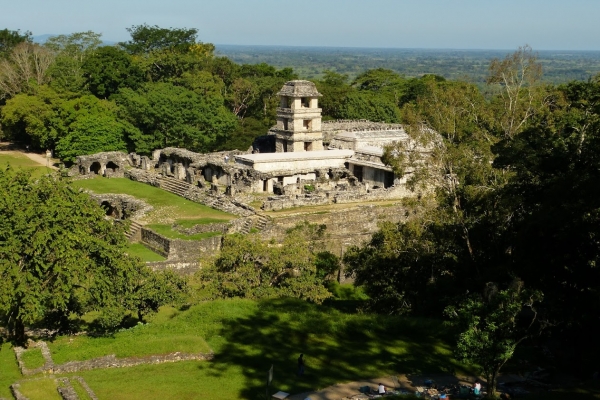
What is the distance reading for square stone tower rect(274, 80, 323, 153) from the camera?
48656mm

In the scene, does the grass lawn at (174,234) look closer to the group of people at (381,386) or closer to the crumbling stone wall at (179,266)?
the crumbling stone wall at (179,266)

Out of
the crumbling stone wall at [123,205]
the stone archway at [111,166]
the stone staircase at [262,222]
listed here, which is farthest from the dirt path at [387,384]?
the stone archway at [111,166]

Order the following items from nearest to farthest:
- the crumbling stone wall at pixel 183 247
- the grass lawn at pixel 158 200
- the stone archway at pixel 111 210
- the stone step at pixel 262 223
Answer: the crumbling stone wall at pixel 183 247 → the stone step at pixel 262 223 → the grass lawn at pixel 158 200 → the stone archway at pixel 111 210

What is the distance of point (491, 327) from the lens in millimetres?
15914

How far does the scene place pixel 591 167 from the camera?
1839cm

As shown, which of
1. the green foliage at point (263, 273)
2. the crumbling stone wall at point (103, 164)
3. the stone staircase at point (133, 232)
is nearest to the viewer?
the green foliage at point (263, 273)

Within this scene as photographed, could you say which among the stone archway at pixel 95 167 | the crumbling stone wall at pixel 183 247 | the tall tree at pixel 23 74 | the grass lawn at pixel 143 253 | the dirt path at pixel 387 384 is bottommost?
the grass lawn at pixel 143 253

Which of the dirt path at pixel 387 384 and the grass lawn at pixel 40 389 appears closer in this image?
the grass lawn at pixel 40 389

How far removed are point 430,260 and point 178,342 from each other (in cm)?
909

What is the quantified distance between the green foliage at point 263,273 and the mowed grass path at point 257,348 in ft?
4.46

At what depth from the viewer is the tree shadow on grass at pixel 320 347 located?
64.8ft

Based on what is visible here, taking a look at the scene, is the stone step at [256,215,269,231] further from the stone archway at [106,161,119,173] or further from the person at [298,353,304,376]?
the person at [298,353,304,376]

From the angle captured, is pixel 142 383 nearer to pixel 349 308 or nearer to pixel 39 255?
pixel 39 255

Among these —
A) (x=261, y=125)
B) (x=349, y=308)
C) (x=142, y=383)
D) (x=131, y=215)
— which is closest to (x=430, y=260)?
(x=349, y=308)
